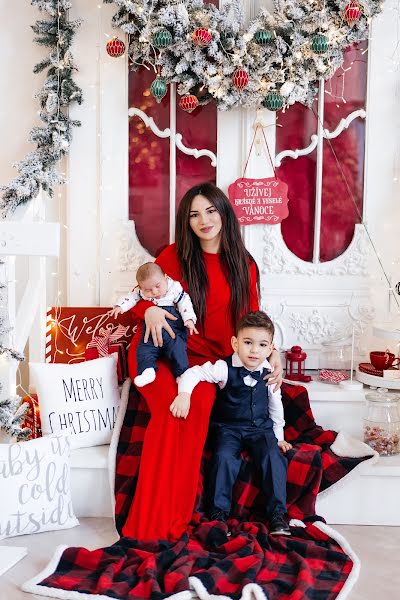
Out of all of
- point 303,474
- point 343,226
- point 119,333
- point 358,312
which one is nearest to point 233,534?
point 303,474

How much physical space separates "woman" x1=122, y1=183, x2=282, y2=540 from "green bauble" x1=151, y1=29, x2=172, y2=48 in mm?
705

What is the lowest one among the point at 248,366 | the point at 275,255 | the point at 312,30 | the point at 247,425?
the point at 247,425

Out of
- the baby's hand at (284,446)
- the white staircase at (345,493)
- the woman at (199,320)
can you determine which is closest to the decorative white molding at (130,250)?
the woman at (199,320)

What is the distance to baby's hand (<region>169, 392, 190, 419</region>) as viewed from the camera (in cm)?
253

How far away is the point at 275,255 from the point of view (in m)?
3.44

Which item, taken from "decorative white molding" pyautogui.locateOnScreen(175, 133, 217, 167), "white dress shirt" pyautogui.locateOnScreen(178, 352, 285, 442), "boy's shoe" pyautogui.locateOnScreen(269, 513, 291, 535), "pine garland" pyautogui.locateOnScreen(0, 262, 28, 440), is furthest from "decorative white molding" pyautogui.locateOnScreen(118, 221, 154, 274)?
"boy's shoe" pyautogui.locateOnScreen(269, 513, 291, 535)

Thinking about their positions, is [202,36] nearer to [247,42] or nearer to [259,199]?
[247,42]

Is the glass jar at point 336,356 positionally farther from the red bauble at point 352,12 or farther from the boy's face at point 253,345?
the red bauble at point 352,12

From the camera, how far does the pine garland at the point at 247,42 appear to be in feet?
10.2

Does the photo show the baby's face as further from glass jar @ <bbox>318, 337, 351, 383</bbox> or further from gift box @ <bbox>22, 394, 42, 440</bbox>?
glass jar @ <bbox>318, 337, 351, 383</bbox>

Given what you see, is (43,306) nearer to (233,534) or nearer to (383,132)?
(233,534)

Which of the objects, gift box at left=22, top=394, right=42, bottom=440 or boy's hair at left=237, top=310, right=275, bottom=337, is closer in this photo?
boy's hair at left=237, top=310, right=275, bottom=337

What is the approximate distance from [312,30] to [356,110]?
0.49 m

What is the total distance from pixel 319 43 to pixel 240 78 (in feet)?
1.33
